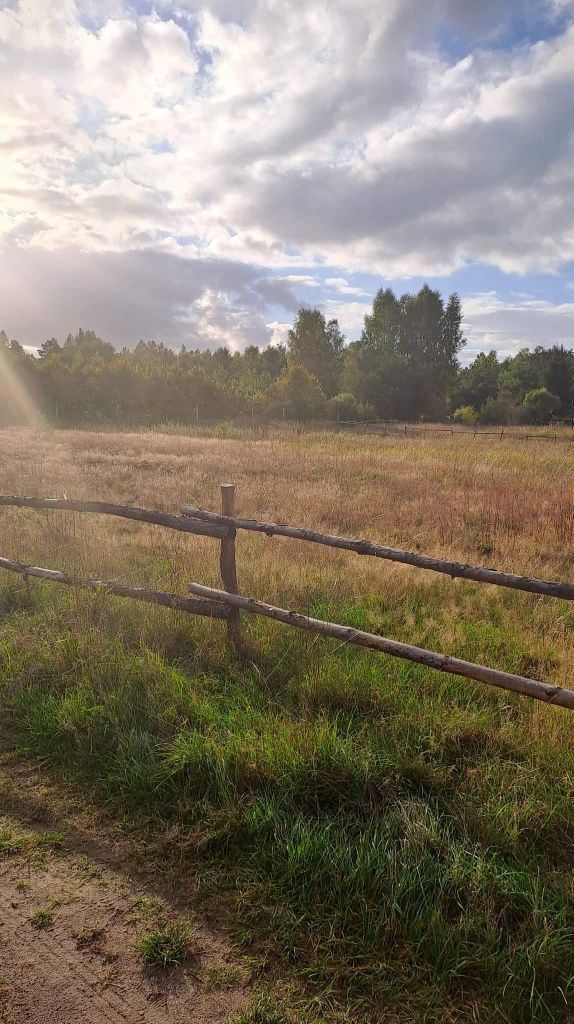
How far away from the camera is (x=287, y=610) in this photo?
5.23 meters

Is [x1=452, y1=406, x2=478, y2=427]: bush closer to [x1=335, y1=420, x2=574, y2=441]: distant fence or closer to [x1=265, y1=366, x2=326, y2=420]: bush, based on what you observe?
[x1=335, y1=420, x2=574, y2=441]: distant fence

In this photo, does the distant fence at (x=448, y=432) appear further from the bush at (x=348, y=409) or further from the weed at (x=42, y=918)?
the weed at (x=42, y=918)

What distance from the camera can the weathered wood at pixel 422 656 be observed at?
3.43 metres

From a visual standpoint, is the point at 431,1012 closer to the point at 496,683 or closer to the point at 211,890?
the point at 211,890

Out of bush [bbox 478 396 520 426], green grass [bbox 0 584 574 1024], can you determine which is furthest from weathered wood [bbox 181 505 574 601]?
bush [bbox 478 396 520 426]

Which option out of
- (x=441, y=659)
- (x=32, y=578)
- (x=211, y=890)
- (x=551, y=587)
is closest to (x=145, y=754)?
(x=211, y=890)

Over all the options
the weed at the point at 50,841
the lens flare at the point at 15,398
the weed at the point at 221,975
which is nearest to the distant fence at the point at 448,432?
the lens flare at the point at 15,398

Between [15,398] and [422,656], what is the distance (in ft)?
184

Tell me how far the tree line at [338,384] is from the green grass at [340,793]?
50.4 m

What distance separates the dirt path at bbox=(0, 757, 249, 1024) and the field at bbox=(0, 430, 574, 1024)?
164mm

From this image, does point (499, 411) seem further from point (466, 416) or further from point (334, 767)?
point (334, 767)

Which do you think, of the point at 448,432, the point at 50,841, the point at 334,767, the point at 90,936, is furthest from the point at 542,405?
the point at 90,936

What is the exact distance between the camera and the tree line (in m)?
54.4

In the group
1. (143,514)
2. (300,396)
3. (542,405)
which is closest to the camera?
(143,514)
